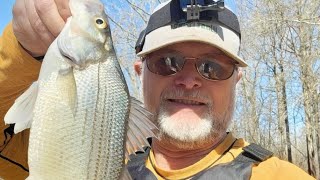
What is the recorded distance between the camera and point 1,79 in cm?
235

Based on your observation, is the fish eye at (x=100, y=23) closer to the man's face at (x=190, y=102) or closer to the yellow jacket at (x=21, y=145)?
the yellow jacket at (x=21, y=145)

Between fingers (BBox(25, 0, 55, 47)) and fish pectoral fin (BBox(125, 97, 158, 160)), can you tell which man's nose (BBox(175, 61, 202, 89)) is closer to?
fish pectoral fin (BBox(125, 97, 158, 160))

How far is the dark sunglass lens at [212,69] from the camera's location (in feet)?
9.81

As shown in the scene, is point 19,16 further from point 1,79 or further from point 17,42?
point 1,79

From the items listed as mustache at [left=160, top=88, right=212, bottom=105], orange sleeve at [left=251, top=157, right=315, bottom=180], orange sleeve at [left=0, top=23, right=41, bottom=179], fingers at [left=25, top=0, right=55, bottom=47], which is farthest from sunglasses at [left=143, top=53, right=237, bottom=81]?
fingers at [left=25, top=0, right=55, bottom=47]

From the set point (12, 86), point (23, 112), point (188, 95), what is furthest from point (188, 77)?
point (23, 112)

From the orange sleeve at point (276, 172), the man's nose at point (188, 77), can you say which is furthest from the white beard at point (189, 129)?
the orange sleeve at point (276, 172)

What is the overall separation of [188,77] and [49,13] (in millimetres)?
1350

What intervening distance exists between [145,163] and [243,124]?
88.1 feet

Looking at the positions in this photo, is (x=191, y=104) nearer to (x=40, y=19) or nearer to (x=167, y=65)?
(x=167, y=65)

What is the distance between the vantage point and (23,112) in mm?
1796

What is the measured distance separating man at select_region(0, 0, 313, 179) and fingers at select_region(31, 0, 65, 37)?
3.47ft

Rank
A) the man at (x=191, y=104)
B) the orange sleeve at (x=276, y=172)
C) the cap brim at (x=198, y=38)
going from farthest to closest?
the cap brim at (x=198, y=38) → the man at (x=191, y=104) → the orange sleeve at (x=276, y=172)

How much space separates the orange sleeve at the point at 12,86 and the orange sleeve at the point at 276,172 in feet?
4.59
